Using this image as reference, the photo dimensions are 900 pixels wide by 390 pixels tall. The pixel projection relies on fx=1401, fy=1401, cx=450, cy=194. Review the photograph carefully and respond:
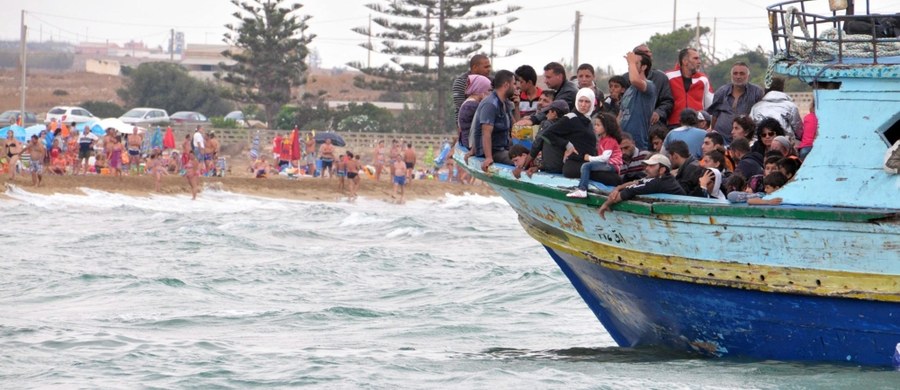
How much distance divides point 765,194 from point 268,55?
5089 cm

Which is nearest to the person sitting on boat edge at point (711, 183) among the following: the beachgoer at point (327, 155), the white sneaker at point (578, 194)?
the white sneaker at point (578, 194)

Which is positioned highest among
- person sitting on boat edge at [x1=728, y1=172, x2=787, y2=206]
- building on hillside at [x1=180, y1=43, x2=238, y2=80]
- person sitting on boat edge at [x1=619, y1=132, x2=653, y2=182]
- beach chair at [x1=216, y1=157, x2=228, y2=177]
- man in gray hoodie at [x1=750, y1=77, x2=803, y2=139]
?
building on hillside at [x1=180, y1=43, x2=238, y2=80]

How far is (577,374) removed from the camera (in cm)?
957

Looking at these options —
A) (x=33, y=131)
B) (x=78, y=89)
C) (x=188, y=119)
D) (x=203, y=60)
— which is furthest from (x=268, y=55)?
(x=203, y=60)

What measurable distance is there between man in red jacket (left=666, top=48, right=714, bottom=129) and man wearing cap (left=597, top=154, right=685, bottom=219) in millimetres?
1890

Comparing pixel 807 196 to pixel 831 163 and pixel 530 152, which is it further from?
pixel 530 152

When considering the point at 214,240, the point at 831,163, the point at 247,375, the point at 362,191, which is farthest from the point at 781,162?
the point at 362,191

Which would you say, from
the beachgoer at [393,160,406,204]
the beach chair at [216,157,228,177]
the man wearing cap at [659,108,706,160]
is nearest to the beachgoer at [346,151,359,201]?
the beachgoer at [393,160,406,204]

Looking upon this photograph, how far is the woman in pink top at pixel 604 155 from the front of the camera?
9.11 metres

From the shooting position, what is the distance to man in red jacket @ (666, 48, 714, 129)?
10578 millimetres

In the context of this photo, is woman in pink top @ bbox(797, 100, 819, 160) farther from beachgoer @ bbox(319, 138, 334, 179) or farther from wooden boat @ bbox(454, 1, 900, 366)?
beachgoer @ bbox(319, 138, 334, 179)

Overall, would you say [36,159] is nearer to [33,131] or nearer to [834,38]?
[33,131]

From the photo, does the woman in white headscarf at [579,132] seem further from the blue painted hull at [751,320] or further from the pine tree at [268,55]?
the pine tree at [268,55]

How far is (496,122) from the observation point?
34.9 feet
